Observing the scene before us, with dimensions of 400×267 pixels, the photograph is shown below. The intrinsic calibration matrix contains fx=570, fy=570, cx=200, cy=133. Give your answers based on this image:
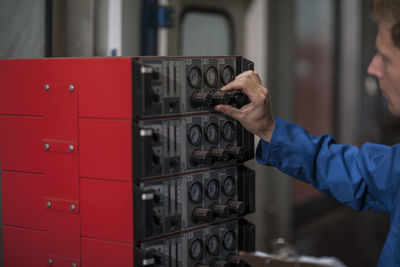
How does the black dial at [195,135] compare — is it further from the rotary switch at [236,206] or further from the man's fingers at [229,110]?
the rotary switch at [236,206]

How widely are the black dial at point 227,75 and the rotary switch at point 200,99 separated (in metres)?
0.11

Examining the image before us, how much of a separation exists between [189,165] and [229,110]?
0.19m

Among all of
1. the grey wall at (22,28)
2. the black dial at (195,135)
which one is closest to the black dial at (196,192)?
the black dial at (195,135)

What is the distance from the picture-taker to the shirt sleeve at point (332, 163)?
171 cm

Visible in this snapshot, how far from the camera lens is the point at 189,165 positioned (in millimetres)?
1448

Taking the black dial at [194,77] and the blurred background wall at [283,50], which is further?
the blurred background wall at [283,50]

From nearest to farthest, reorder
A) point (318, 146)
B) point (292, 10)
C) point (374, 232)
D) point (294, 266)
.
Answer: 1. point (294, 266)
2. point (318, 146)
3. point (292, 10)
4. point (374, 232)

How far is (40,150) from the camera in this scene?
58.0 inches

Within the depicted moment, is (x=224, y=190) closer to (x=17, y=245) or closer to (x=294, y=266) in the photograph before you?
(x=294, y=266)

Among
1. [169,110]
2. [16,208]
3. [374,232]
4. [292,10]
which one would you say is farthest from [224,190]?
[374,232]

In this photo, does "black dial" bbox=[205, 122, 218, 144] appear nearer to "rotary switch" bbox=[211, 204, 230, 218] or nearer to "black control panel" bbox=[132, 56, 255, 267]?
"black control panel" bbox=[132, 56, 255, 267]

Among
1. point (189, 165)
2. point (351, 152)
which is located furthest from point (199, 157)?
point (351, 152)

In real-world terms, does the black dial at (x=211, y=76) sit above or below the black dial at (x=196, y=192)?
above

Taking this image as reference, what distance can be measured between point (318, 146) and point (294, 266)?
68 cm
